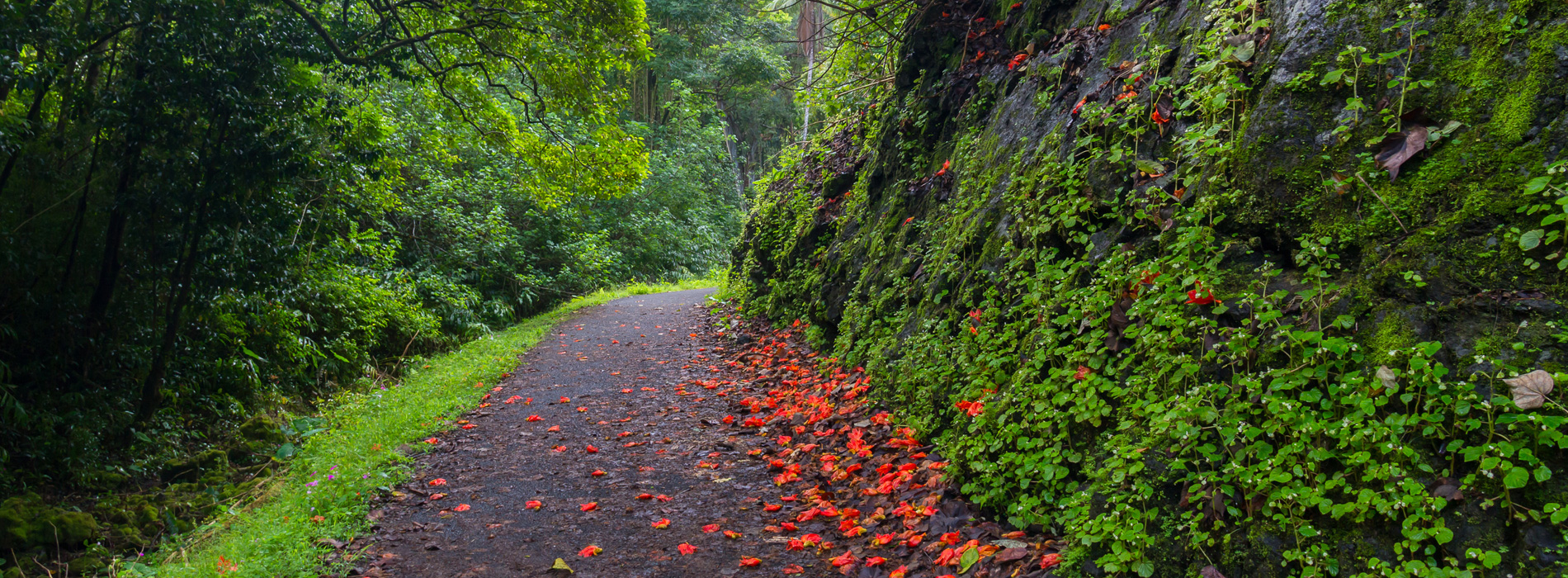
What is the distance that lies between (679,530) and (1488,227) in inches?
158

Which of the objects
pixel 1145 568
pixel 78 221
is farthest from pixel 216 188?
pixel 1145 568

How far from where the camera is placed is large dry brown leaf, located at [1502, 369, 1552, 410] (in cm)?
217

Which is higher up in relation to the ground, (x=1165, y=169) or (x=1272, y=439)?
(x=1165, y=169)

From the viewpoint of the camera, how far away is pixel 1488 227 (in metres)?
2.57

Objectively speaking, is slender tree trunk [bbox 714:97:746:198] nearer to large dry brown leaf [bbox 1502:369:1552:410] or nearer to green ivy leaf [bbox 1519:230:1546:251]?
green ivy leaf [bbox 1519:230:1546:251]

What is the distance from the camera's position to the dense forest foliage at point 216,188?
603 centimetres

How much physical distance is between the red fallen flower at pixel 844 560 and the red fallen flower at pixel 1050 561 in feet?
3.42

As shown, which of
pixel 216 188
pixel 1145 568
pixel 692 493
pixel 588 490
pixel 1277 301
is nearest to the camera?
pixel 1145 568

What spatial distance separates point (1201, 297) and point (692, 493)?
3398mm

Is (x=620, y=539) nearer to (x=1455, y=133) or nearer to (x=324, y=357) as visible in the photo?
(x=1455, y=133)

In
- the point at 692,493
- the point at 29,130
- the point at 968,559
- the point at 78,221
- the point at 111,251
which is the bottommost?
the point at 692,493

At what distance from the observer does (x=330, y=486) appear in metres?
5.25

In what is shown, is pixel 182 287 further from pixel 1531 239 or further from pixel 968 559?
pixel 1531 239

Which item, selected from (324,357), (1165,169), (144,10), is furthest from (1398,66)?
(324,357)
